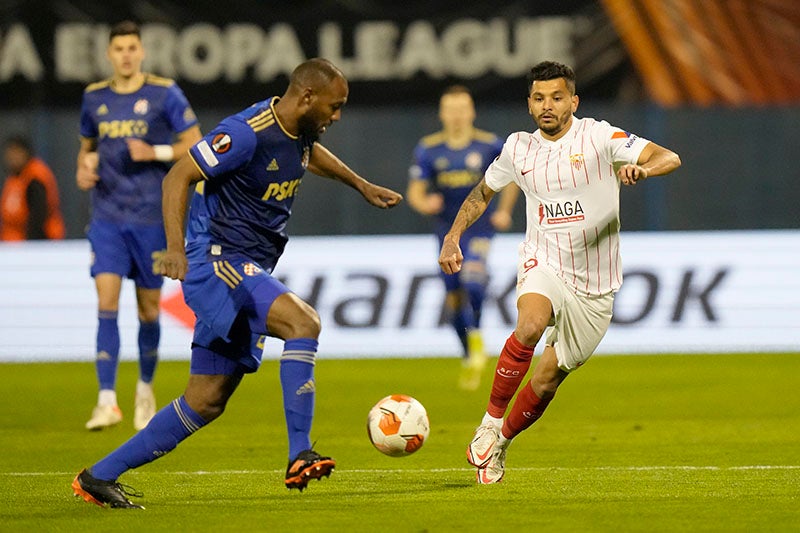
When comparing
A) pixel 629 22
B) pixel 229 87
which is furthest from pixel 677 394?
pixel 229 87

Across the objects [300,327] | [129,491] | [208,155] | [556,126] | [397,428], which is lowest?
[129,491]

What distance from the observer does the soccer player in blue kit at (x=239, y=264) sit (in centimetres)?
591

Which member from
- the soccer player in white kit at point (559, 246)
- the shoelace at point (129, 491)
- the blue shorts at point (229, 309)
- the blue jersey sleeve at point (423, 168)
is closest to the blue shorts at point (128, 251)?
the shoelace at point (129, 491)

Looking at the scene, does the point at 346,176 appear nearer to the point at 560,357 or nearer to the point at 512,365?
the point at 512,365

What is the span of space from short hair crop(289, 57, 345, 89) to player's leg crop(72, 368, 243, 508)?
119 cm

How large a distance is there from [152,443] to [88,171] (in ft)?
11.4

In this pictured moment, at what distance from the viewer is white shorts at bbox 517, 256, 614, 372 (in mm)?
6770

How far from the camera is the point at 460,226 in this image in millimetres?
6816

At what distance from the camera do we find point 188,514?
19.3 ft

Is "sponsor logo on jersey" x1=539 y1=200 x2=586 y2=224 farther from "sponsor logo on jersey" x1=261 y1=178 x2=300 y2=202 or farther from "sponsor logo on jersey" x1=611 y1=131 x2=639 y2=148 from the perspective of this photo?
"sponsor logo on jersey" x1=261 y1=178 x2=300 y2=202

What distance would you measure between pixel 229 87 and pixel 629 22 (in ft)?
15.5

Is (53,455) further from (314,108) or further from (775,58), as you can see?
(775,58)

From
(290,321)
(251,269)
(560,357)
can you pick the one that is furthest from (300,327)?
(560,357)

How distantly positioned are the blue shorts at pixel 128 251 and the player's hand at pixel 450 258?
9.92 feet
